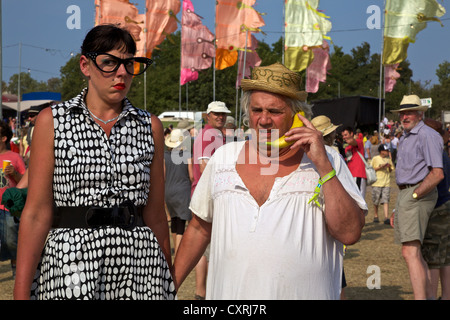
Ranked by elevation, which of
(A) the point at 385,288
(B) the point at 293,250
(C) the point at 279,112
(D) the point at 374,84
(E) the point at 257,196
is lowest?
(A) the point at 385,288

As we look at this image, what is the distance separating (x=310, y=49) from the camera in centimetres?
2358

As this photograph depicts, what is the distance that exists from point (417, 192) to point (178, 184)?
3.63 meters

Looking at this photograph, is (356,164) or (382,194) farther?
(382,194)

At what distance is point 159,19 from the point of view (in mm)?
24266

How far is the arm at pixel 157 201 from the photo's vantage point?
9.64 ft

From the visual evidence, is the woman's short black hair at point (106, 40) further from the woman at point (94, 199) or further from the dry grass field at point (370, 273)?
the dry grass field at point (370, 273)

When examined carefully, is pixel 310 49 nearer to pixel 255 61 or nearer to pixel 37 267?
pixel 255 61

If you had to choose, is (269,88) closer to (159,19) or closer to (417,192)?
(417,192)

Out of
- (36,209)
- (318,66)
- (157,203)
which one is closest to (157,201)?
(157,203)

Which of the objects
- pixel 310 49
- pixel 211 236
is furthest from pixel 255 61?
pixel 211 236

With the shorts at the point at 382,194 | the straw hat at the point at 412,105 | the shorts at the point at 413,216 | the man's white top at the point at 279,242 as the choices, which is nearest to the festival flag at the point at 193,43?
the shorts at the point at 382,194

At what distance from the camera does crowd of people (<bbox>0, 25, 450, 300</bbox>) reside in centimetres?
272

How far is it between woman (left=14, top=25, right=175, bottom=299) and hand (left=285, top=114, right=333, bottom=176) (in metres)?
0.67

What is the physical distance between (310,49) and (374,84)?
7281cm
